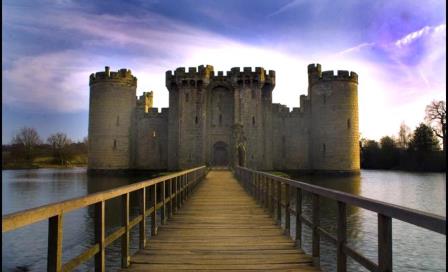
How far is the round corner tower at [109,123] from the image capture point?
44188 millimetres

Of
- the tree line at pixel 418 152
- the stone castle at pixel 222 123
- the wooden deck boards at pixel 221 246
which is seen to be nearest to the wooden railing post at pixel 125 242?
the wooden deck boards at pixel 221 246

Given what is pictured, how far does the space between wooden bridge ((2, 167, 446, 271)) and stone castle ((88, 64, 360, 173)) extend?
1291 inches

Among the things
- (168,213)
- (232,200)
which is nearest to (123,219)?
(168,213)

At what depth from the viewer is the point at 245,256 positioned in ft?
18.6

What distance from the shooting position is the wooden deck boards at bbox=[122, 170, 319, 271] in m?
5.18

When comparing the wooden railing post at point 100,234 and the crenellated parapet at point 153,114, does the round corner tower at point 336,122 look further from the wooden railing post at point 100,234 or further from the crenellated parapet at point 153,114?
the wooden railing post at point 100,234

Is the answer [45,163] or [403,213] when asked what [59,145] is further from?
[403,213]

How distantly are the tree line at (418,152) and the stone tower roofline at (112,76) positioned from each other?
37.7 m

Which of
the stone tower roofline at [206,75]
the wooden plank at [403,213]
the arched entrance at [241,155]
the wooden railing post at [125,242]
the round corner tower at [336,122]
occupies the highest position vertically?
the stone tower roofline at [206,75]

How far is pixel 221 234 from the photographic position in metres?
7.29

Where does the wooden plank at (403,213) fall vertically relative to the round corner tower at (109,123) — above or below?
below

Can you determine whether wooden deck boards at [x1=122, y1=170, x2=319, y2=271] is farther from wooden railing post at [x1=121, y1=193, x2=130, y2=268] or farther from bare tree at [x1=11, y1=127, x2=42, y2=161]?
bare tree at [x1=11, y1=127, x2=42, y2=161]

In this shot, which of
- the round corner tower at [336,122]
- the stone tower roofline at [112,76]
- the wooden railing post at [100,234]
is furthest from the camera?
the stone tower roofline at [112,76]

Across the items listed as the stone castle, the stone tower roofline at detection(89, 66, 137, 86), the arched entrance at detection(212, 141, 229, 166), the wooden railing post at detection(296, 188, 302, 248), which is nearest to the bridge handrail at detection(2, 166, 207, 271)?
the wooden railing post at detection(296, 188, 302, 248)
